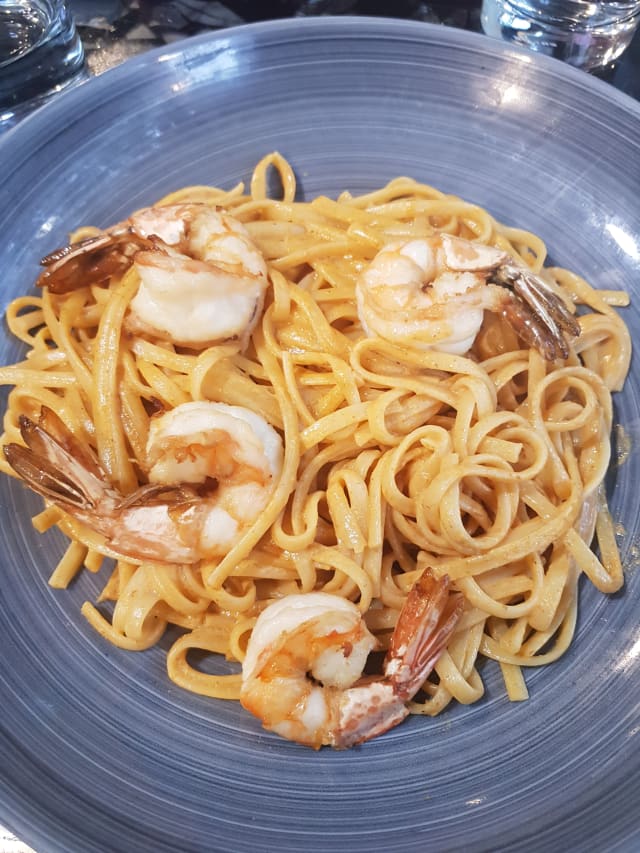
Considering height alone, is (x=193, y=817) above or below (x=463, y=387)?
below

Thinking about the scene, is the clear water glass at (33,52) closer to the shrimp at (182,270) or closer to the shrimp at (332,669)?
the shrimp at (182,270)

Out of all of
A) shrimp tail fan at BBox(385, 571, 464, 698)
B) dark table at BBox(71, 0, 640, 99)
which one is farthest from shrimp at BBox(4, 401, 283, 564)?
dark table at BBox(71, 0, 640, 99)

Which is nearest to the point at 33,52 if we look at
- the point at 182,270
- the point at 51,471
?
the point at 182,270

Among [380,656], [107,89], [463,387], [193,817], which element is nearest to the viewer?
[193,817]

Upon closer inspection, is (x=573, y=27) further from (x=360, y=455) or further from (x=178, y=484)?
(x=178, y=484)

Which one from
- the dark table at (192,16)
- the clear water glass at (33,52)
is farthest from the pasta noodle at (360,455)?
the dark table at (192,16)

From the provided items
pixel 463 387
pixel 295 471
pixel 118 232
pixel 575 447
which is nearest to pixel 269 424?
pixel 295 471

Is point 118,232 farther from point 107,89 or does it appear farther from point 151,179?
point 107,89
